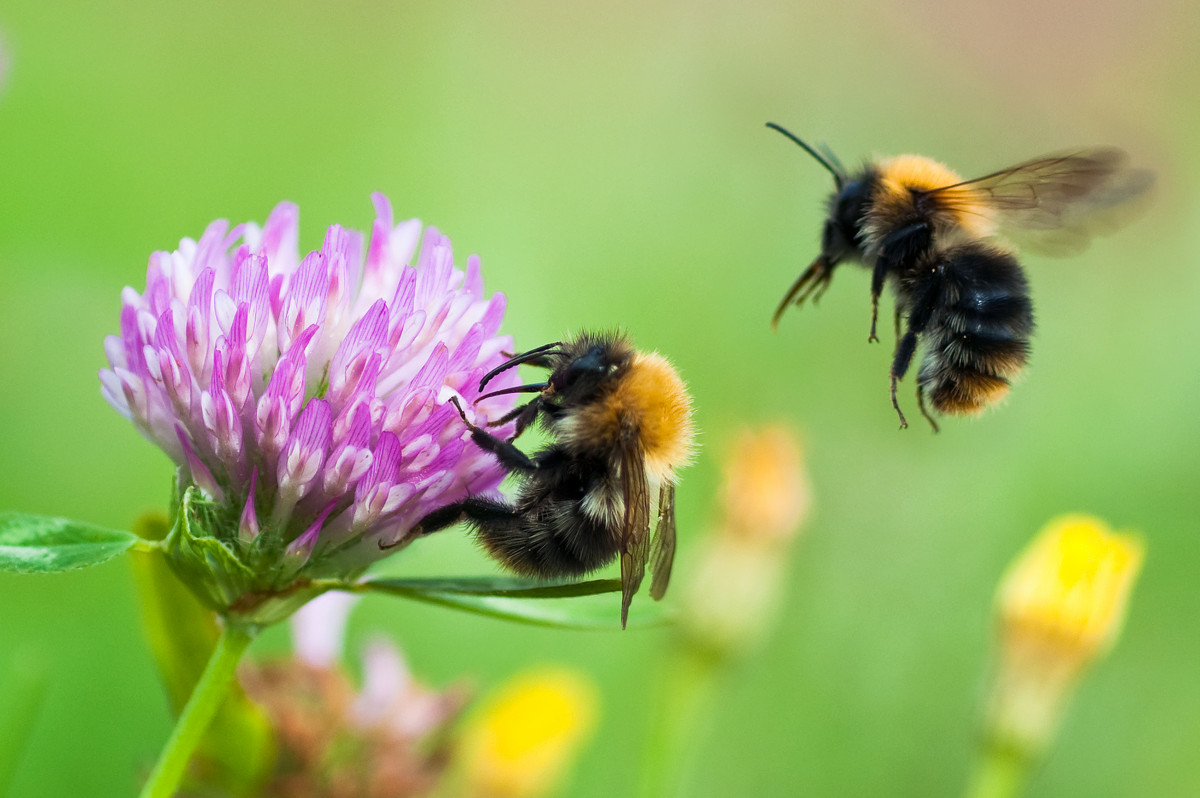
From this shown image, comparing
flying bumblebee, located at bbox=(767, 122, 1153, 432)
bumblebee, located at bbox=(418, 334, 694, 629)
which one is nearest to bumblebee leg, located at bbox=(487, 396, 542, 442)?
bumblebee, located at bbox=(418, 334, 694, 629)

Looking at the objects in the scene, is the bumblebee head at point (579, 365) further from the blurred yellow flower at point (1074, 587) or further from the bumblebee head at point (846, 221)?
the blurred yellow flower at point (1074, 587)

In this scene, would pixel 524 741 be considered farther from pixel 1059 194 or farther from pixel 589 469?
pixel 1059 194

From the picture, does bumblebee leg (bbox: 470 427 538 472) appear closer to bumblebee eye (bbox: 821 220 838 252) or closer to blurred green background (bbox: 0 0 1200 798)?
bumblebee eye (bbox: 821 220 838 252)

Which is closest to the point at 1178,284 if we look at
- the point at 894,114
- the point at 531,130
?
the point at 894,114

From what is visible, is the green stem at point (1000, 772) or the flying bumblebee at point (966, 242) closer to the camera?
the flying bumblebee at point (966, 242)

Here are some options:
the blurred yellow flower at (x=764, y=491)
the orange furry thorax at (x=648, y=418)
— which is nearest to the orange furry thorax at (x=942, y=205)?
the orange furry thorax at (x=648, y=418)

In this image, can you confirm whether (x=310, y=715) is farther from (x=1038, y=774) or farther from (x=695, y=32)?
(x=695, y=32)
